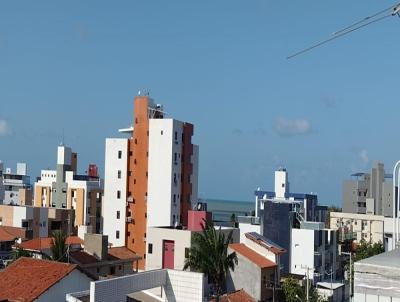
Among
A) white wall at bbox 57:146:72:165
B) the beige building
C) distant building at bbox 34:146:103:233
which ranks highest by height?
white wall at bbox 57:146:72:165

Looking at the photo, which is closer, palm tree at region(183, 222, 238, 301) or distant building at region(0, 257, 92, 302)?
distant building at region(0, 257, 92, 302)

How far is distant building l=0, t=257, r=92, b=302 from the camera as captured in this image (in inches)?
1037

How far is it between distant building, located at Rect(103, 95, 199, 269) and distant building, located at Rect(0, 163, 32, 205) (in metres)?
37.3

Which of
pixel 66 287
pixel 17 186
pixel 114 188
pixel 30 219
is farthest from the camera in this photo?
pixel 17 186

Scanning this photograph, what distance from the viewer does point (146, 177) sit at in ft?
218

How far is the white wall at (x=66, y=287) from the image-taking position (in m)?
26.7

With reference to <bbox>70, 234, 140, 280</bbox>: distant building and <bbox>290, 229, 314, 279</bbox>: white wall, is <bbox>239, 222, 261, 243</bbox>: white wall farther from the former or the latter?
<bbox>70, 234, 140, 280</bbox>: distant building

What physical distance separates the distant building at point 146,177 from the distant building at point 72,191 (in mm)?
20106

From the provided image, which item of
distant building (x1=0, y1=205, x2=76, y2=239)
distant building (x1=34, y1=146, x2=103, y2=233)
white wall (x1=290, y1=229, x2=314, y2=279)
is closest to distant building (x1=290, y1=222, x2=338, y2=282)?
white wall (x1=290, y1=229, x2=314, y2=279)

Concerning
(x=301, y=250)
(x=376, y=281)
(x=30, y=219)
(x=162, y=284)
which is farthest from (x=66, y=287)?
(x=30, y=219)

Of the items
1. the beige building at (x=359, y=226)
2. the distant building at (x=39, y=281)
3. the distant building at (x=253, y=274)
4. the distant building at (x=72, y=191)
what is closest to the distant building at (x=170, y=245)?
the distant building at (x=253, y=274)

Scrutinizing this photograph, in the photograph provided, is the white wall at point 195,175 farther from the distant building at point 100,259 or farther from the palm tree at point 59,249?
the palm tree at point 59,249

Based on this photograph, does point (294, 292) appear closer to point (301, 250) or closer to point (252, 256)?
point (252, 256)

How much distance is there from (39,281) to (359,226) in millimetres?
70147
